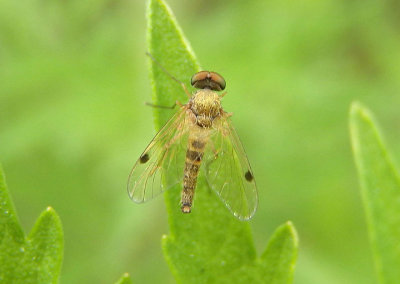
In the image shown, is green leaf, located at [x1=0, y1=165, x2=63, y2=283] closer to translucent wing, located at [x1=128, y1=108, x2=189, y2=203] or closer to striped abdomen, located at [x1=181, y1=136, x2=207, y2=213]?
striped abdomen, located at [x1=181, y1=136, x2=207, y2=213]

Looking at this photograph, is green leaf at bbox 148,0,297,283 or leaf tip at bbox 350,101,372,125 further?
leaf tip at bbox 350,101,372,125

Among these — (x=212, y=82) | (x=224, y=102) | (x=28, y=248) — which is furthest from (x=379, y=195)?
(x=224, y=102)

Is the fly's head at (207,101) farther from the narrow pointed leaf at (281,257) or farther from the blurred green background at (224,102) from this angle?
the narrow pointed leaf at (281,257)

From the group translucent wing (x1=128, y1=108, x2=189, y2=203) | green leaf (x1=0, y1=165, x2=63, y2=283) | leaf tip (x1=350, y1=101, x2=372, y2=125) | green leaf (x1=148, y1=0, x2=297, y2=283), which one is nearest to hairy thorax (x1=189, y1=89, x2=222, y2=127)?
translucent wing (x1=128, y1=108, x2=189, y2=203)

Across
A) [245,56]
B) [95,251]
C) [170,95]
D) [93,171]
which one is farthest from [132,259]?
[170,95]

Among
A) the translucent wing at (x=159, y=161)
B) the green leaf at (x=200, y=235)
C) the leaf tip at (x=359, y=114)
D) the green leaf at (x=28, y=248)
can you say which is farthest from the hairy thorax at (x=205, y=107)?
the green leaf at (x=28, y=248)

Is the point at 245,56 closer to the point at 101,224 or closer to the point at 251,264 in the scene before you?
the point at 101,224
